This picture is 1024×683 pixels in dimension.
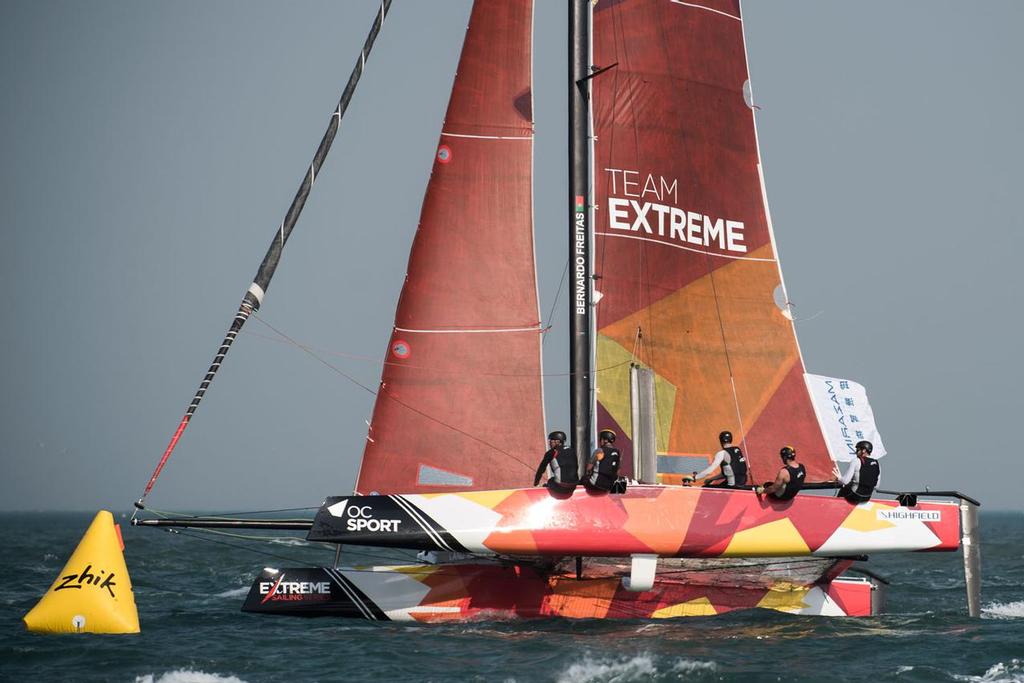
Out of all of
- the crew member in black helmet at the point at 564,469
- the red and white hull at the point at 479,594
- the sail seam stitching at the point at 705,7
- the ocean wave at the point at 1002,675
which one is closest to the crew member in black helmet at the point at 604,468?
the crew member in black helmet at the point at 564,469

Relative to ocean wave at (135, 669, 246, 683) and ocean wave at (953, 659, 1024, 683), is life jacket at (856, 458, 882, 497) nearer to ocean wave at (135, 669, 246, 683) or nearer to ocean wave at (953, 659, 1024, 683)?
ocean wave at (953, 659, 1024, 683)

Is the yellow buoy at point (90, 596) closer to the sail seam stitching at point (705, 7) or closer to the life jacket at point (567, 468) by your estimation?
the life jacket at point (567, 468)

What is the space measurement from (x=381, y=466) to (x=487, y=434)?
1.50 m

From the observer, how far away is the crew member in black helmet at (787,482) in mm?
15484

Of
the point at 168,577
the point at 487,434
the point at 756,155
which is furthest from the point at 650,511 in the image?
the point at 168,577

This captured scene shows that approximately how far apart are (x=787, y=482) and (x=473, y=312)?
4842mm

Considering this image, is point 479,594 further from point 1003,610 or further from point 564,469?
point 1003,610

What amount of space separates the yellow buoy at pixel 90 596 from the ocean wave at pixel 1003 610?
38.7 feet

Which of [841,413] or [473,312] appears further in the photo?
[841,413]

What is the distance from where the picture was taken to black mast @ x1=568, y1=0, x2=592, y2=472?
17.1m

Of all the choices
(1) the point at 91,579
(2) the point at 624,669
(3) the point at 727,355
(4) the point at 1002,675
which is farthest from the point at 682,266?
(1) the point at 91,579

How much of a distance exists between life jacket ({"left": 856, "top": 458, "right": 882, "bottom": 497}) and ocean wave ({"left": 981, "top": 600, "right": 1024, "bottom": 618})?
3.37 metres

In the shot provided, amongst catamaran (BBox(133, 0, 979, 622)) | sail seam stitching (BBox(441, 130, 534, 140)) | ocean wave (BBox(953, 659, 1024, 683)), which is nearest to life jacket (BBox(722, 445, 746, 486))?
catamaran (BBox(133, 0, 979, 622))

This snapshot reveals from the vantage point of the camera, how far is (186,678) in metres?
12.2
